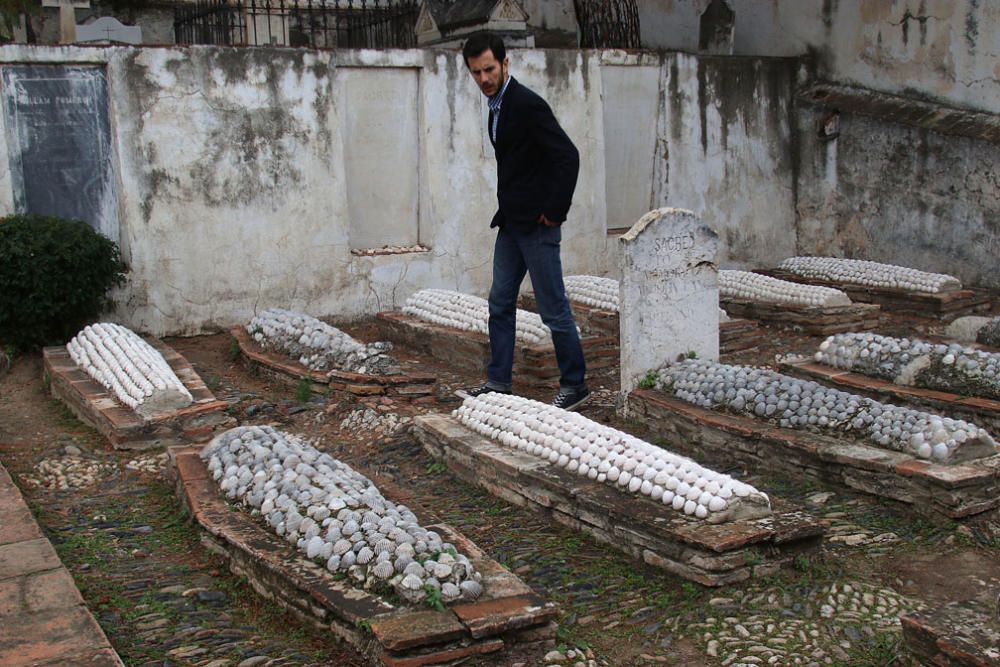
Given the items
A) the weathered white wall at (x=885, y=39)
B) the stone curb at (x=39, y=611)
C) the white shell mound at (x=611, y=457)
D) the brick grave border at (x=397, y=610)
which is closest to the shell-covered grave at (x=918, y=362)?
the white shell mound at (x=611, y=457)

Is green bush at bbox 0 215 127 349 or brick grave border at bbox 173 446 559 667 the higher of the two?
green bush at bbox 0 215 127 349

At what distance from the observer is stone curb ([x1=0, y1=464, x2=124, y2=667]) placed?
3.68m

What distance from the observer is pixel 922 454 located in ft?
18.0

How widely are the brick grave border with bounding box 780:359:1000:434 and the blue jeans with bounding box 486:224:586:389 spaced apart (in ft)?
5.32

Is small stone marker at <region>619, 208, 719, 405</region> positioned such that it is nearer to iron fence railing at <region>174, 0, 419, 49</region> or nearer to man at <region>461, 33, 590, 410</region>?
man at <region>461, 33, 590, 410</region>

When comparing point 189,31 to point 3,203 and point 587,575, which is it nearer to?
point 3,203

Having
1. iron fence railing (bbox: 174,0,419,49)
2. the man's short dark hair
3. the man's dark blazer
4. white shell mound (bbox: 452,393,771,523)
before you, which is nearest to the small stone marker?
the man's dark blazer

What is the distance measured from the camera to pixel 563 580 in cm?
467

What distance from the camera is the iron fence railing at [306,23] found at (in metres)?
14.5

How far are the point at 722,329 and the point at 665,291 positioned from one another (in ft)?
6.48

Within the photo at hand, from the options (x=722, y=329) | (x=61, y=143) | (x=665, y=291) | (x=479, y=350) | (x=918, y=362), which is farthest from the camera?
(x=61, y=143)

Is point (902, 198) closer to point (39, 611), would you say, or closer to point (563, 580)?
point (563, 580)

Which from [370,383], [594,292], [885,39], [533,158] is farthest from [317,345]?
[885,39]

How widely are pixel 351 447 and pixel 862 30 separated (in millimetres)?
7875
